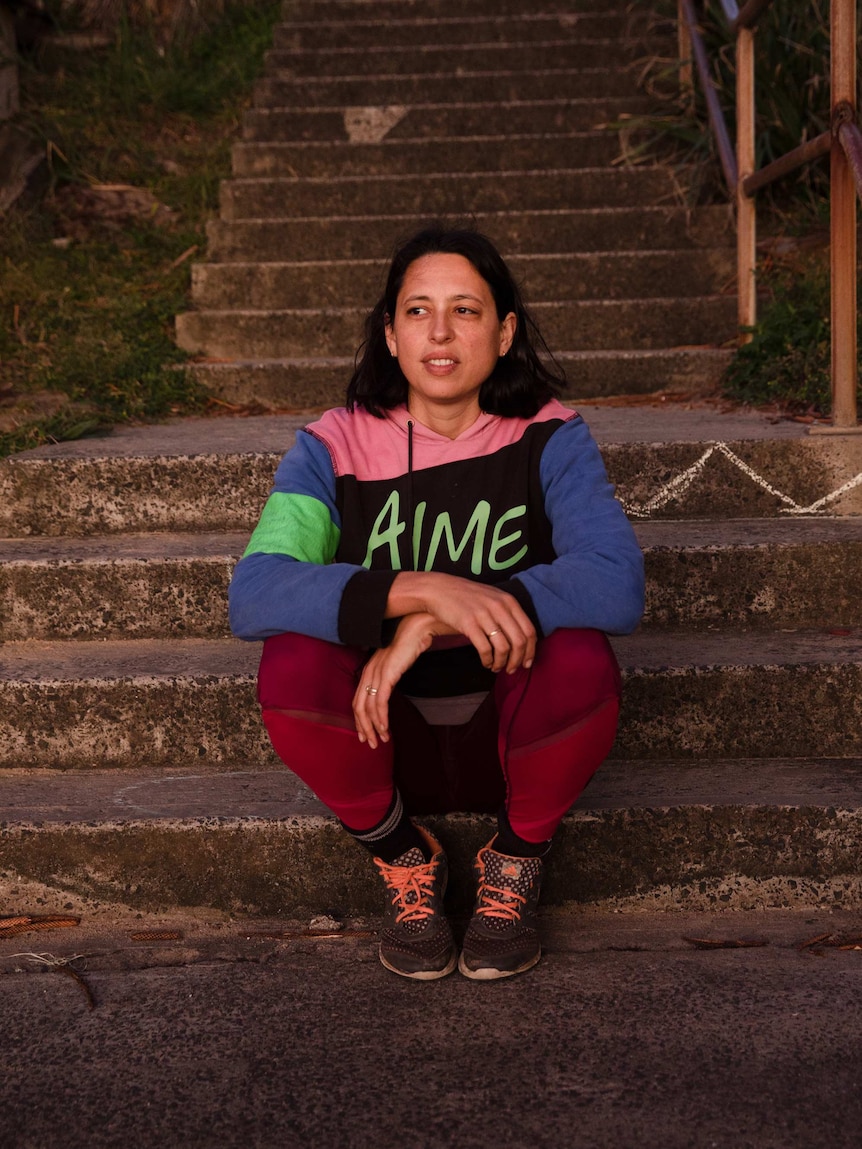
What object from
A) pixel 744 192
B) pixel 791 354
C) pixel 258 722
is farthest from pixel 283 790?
pixel 744 192

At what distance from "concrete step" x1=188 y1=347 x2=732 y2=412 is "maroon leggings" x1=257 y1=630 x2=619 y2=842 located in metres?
2.05

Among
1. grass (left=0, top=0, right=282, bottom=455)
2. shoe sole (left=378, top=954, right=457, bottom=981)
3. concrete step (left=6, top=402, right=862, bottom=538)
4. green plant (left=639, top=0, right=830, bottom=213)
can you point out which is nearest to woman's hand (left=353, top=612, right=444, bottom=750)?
shoe sole (left=378, top=954, right=457, bottom=981)

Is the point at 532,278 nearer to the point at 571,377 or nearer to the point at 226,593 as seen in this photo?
the point at 571,377

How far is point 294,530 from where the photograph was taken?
2.02 metres

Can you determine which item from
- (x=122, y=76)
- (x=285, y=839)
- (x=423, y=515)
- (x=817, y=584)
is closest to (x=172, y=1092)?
(x=285, y=839)

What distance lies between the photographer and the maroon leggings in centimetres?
184

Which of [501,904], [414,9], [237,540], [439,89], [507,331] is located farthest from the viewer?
[414,9]

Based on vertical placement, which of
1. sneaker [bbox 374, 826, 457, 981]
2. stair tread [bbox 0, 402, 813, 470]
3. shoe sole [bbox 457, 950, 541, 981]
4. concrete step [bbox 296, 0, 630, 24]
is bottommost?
shoe sole [bbox 457, 950, 541, 981]

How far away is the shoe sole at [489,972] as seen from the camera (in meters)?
1.89

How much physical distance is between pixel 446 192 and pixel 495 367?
107 inches

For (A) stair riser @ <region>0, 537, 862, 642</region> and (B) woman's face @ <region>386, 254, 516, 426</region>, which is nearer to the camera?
(B) woman's face @ <region>386, 254, 516, 426</region>

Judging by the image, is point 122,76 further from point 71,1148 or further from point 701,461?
→ point 71,1148

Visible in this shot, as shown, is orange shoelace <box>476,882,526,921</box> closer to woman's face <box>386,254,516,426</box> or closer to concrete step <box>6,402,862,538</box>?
woman's face <box>386,254,516,426</box>

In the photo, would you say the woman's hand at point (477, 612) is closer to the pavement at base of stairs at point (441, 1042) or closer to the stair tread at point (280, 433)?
the pavement at base of stairs at point (441, 1042)
